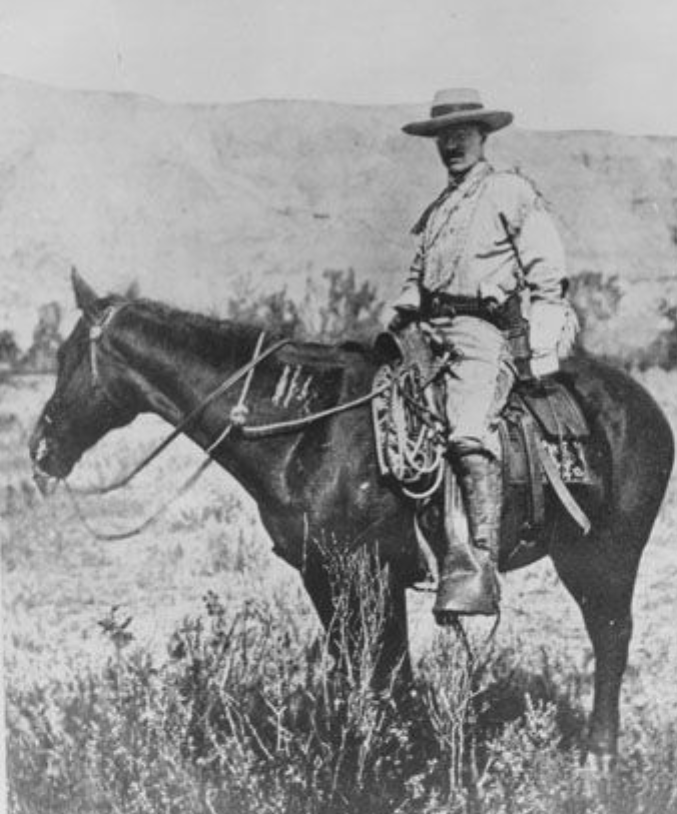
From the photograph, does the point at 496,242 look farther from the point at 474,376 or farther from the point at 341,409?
the point at 341,409

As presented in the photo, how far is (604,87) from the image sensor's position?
17.9 feet

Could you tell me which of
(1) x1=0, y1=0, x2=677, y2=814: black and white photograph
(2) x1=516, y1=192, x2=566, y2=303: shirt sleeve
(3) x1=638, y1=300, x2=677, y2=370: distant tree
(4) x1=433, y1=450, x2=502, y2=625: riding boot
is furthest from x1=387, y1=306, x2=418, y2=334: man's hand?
(3) x1=638, y1=300, x2=677, y2=370: distant tree

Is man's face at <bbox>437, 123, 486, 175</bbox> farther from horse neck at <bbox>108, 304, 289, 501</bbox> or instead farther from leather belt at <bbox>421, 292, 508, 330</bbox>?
horse neck at <bbox>108, 304, 289, 501</bbox>

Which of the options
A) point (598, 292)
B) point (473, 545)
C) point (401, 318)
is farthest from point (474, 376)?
point (598, 292)

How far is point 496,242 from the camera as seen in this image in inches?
202

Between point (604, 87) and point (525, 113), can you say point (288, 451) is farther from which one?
point (604, 87)

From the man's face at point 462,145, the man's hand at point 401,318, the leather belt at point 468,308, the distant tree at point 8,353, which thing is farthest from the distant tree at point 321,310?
the distant tree at point 8,353

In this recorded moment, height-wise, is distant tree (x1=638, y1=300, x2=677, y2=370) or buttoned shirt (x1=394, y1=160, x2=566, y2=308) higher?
buttoned shirt (x1=394, y1=160, x2=566, y2=308)

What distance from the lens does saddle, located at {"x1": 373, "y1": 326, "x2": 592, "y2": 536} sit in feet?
16.4

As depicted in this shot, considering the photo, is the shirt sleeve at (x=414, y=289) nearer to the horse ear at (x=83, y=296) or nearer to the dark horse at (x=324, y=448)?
the dark horse at (x=324, y=448)

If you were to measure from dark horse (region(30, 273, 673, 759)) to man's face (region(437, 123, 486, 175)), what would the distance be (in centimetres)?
90

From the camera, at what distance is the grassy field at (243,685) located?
5129 mm

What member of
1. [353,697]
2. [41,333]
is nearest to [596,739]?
[353,697]

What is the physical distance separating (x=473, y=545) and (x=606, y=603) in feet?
3.16
